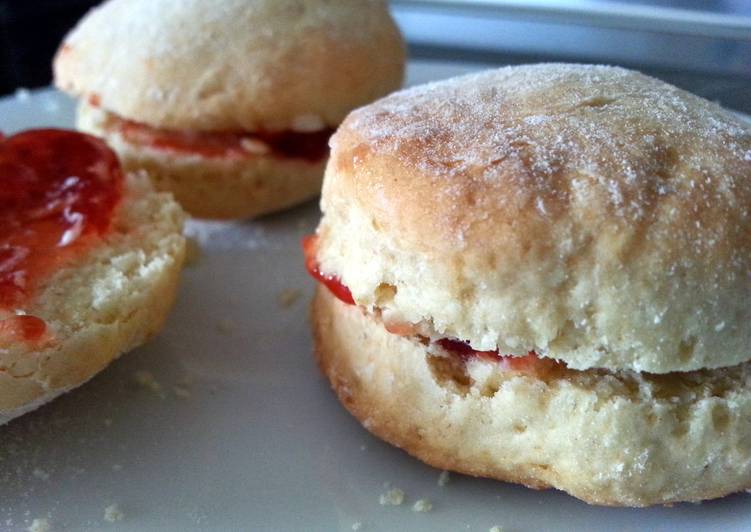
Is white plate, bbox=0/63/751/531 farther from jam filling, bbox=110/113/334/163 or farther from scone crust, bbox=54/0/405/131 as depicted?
scone crust, bbox=54/0/405/131

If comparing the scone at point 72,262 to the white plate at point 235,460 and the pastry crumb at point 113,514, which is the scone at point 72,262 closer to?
the white plate at point 235,460

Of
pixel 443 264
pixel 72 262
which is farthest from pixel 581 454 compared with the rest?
pixel 72 262

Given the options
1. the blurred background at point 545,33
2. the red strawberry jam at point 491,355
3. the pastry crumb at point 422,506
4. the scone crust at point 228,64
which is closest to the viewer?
the red strawberry jam at point 491,355

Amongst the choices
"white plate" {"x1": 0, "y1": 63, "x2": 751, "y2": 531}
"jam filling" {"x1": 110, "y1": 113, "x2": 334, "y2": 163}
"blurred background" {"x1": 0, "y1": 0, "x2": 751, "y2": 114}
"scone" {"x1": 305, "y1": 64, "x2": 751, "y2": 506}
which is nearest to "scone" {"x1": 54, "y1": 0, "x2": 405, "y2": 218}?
"jam filling" {"x1": 110, "y1": 113, "x2": 334, "y2": 163}

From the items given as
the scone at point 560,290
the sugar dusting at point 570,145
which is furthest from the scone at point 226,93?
the scone at point 560,290

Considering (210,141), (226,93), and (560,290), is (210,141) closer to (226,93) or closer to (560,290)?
(226,93)

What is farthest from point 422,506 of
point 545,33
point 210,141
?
point 545,33

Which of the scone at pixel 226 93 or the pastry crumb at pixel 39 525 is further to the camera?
the scone at pixel 226 93

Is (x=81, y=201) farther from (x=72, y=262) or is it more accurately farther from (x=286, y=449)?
(x=286, y=449)
